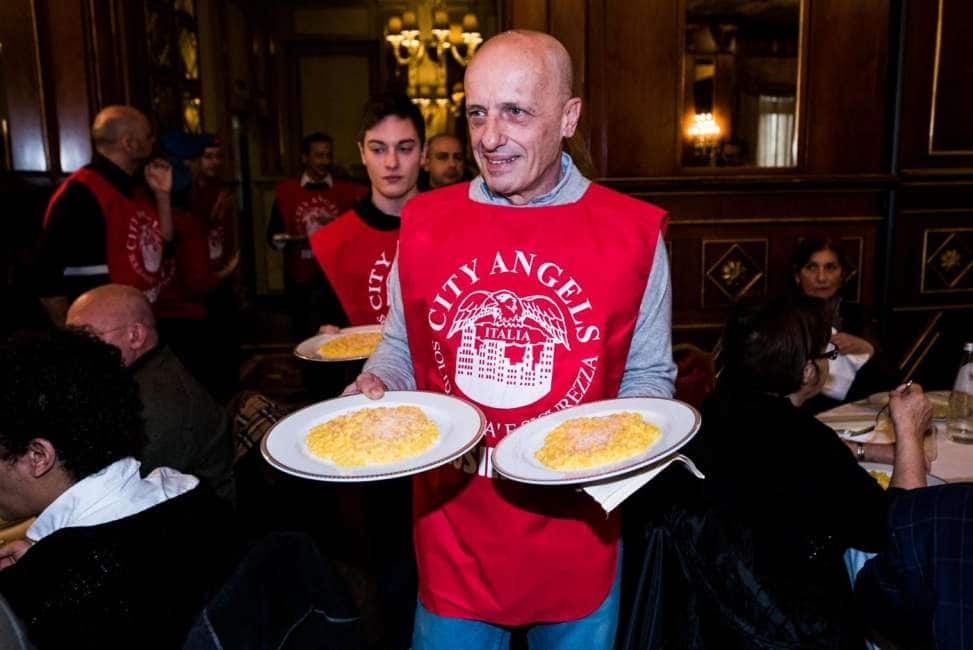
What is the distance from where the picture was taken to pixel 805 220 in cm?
474

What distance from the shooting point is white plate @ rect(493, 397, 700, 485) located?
114cm

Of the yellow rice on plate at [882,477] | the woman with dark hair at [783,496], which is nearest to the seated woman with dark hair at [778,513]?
the woman with dark hair at [783,496]

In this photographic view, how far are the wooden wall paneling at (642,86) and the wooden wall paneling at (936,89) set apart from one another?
1370mm

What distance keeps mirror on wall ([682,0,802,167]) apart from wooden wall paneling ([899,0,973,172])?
66cm

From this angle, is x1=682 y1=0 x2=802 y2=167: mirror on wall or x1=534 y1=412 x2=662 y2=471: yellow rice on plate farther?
x1=682 y1=0 x2=802 y2=167: mirror on wall

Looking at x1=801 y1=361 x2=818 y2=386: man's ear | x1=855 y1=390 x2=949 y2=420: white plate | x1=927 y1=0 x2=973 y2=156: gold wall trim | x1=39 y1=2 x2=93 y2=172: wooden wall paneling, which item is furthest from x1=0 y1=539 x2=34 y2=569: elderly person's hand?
x1=927 y1=0 x2=973 y2=156: gold wall trim

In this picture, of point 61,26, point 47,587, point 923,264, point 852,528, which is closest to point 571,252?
point 852,528

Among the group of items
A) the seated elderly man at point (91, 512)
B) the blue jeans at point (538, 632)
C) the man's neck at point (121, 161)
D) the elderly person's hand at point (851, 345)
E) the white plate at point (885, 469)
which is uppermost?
the man's neck at point (121, 161)

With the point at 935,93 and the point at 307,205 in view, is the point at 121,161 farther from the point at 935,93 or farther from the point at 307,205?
the point at 935,93

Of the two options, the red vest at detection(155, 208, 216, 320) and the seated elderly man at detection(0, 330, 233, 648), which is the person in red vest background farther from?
the seated elderly man at detection(0, 330, 233, 648)

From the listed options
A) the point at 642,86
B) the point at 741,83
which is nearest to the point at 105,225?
the point at 642,86

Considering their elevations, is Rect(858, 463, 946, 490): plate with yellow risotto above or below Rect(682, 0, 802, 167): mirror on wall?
below

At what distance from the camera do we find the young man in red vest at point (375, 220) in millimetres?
2262

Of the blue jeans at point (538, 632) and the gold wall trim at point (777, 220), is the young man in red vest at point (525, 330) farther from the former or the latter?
the gold wall trim at point (777, 220)
